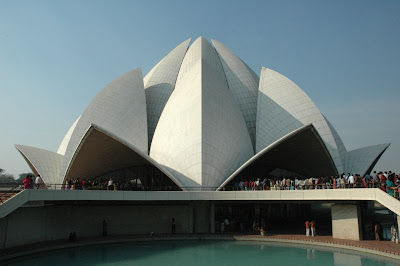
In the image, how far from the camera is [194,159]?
1928 cm

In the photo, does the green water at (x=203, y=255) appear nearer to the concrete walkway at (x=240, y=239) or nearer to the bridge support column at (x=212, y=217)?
the concrete walkway at (x=240, y=239)

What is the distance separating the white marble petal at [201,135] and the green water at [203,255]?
457 cm

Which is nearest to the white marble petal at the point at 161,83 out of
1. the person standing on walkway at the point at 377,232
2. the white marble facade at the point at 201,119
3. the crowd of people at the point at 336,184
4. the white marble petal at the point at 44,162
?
the white marble facade at the point at 201,119

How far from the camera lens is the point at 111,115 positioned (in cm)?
2481

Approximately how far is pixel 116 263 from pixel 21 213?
6.00m

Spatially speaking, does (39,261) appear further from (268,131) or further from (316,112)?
(316,112)

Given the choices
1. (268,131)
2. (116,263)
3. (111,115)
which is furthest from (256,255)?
(111,115)

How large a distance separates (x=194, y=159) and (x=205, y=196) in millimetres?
2456

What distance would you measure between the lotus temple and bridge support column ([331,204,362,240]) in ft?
0.15

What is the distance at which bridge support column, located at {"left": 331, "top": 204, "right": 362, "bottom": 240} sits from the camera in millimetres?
15440

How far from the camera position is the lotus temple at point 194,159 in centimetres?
1605

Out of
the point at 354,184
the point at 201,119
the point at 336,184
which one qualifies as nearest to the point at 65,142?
the point at 201,119

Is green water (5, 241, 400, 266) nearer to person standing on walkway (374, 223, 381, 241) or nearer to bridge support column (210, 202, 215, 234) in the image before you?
bridge support column (210, 202, 215, 234)

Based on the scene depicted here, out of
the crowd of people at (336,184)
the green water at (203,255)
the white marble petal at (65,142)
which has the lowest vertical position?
the green water at (203,255)
